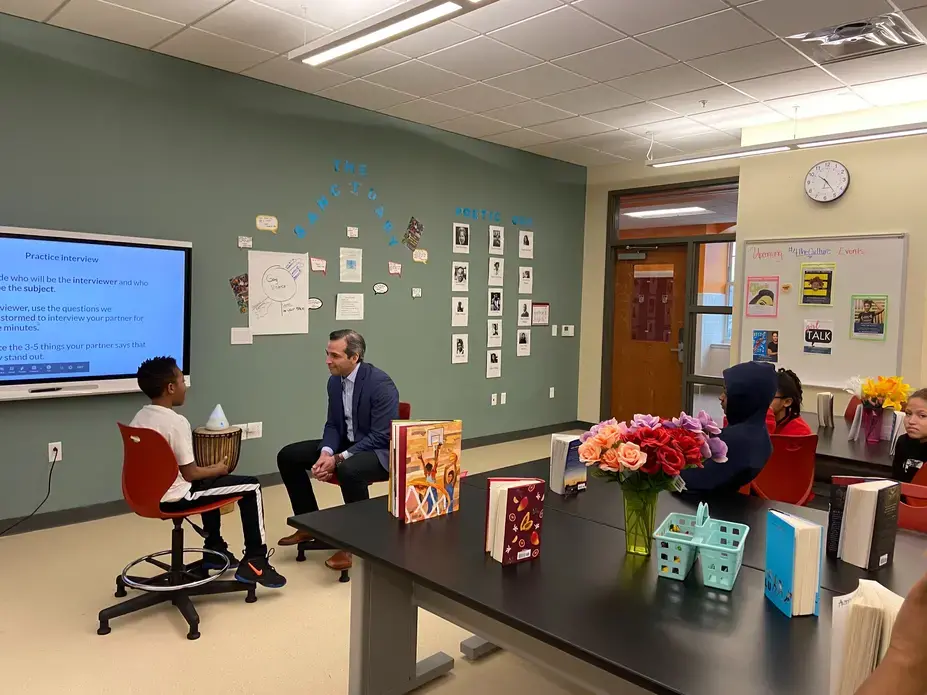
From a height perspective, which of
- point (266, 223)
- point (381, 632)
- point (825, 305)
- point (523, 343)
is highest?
point (266, 223)

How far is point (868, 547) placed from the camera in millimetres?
1794

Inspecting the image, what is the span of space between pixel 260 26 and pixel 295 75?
0.80 m

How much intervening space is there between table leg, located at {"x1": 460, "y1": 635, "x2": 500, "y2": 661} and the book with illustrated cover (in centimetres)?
77

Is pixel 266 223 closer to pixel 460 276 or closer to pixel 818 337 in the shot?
pixel 460 276

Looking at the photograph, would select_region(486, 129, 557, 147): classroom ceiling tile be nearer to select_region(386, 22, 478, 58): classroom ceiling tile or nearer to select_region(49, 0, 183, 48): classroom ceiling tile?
select_region(386, 22, 478, 58): classroom ceiling tile

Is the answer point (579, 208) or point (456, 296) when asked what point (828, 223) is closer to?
point (579, 208)

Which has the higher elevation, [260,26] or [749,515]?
[260,26]

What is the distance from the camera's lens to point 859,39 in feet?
12.2

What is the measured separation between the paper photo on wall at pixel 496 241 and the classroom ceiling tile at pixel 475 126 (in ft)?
2.81

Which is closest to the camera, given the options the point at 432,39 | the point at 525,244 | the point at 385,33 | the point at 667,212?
the point at 385,33

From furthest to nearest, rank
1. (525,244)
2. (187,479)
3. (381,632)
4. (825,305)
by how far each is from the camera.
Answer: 1. (525,244)
2. (825,305)
3. (187,479)
4. (381,632)

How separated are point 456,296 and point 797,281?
279 cm

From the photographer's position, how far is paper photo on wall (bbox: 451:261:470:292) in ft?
19.8

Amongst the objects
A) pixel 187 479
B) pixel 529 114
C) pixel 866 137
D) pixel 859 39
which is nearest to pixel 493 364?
pixel 529 114
